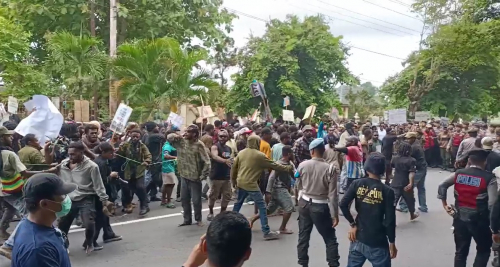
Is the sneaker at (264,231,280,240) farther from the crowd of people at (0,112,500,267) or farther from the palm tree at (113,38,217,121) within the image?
the palm tree at (113,38,217,121)

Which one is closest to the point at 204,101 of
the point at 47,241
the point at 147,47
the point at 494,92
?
the point at 147,47

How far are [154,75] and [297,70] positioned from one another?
12.1 meters

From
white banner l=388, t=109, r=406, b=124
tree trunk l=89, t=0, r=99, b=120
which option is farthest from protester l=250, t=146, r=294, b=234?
white banner l=388, t=109, r=406, b=124

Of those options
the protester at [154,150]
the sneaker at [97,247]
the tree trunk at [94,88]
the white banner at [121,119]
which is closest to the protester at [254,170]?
the sneaker at [97,247]

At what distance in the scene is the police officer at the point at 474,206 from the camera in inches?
212

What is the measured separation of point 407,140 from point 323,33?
1896 cm

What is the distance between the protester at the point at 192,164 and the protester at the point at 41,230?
5.18 m

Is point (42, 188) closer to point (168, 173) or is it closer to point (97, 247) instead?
point (97, 247)

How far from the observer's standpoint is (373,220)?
194 inches

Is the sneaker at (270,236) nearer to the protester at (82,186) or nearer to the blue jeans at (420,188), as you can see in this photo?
the protester at (82,186)

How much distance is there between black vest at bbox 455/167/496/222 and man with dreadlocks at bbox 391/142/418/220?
137 inches

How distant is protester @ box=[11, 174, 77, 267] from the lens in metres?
2.90

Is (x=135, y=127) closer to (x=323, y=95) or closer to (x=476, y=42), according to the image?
(x=476, y=42)

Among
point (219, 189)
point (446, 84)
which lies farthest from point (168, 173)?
point (446, 84)
